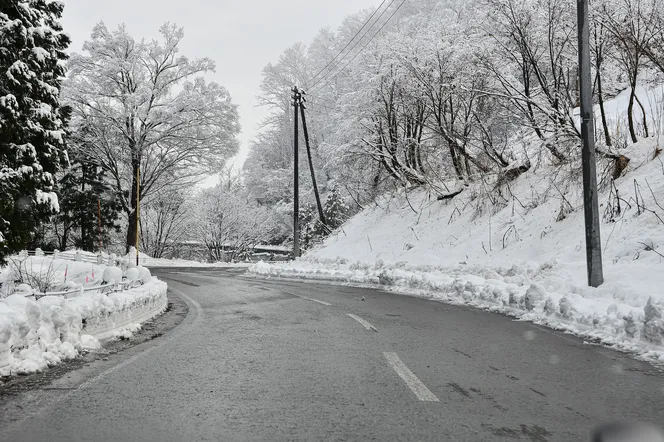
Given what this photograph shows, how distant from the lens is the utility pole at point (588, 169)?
1015 centimetres

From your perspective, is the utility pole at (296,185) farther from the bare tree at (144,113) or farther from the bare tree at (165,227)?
the bare tree at (165,227)

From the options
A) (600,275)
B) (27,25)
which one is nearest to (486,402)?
(600,275)

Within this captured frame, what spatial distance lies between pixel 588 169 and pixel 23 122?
16840mm

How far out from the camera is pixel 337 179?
41812mm

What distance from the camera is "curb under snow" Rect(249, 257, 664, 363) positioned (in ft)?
22.5

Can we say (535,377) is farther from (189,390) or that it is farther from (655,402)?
(189,390)

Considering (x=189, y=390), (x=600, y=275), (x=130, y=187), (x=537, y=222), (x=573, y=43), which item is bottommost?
(x=189, y=390)

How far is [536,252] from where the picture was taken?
16141mm

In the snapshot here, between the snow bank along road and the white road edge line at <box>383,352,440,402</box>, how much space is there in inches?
0.9

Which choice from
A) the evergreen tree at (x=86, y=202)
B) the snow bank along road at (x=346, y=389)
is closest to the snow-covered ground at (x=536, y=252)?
the snow bank along road at (x=346, y=389)

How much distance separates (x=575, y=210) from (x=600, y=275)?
7235mm

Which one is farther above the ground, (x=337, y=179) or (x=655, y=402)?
(x=337, y=179)

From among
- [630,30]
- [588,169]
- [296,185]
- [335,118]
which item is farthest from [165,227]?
[588,169]

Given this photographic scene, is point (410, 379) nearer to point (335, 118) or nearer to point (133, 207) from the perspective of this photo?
point (133, 207)
